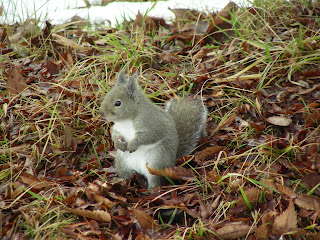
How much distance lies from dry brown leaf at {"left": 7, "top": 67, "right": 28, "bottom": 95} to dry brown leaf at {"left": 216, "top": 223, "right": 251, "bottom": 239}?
208 cm

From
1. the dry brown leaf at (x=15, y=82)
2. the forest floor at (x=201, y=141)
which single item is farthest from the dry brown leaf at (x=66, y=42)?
the dry brown leaf at (x=15, y=82)

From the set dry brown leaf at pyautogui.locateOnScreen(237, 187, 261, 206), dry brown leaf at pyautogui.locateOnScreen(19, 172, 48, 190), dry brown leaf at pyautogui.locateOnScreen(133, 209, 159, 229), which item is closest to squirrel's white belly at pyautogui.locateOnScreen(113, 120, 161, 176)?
dry brown leaf at pyautogui.locateOnScreen(133, 209, 159, 229)

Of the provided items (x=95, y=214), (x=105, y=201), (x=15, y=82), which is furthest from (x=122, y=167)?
(x=15, y=82)

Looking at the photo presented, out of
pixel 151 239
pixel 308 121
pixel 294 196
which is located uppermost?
pixel 308 121

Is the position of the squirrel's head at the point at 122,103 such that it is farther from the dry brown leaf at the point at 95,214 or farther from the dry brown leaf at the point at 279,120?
the dry brown leaf at the point at 279,120

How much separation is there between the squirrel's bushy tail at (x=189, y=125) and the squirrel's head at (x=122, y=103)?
44 cm

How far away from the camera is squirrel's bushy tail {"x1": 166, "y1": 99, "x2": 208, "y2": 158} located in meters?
2.68

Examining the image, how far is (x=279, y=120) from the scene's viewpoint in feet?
8.61

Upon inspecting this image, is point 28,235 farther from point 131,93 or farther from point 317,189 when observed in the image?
point 317,189

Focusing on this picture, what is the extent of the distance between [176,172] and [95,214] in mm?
611

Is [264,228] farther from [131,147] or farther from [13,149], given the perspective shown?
[13,149]

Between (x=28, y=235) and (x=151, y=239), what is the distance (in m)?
0.68

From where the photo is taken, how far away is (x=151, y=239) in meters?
1.96

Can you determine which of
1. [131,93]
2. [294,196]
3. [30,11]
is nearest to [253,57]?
[131,93]
